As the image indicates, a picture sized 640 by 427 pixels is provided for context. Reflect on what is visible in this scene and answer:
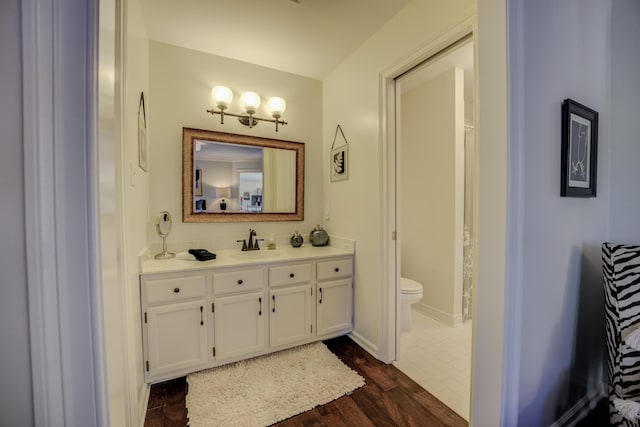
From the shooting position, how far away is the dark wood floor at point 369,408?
4.72ft

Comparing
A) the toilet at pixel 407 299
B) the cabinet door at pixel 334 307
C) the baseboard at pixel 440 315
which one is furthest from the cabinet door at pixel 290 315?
the baseboard at pixel 440 315

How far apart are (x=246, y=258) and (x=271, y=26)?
5.98 ft

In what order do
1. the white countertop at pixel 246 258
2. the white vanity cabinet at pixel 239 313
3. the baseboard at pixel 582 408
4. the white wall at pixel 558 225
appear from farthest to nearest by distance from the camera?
the white vanity cabinet at pixel 239 313
the white countertop at pixel 246 258
the baseboard at pixel 582 408
the white wall at pixel 558 225

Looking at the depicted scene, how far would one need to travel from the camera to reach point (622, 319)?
1.23 metres

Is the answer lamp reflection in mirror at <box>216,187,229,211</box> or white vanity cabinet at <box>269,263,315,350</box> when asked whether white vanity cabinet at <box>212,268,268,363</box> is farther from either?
lamp reflection in mirror at <box>216,187,229,211</box>

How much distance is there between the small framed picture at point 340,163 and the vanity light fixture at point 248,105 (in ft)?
2.03

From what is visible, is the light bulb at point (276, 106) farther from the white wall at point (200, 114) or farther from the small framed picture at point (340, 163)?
the small framed picture at point (340, 163)

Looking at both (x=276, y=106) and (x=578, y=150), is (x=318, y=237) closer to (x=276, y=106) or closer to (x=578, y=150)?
(x=276, y=106)

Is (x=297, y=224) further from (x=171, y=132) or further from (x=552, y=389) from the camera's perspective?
(x=552, y=389)

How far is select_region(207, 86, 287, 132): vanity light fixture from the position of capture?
7.32 ft

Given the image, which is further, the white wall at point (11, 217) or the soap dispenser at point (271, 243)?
the soap dispenser at point (271, 243)

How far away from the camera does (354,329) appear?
7.77 ft

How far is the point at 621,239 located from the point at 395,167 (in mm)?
1424

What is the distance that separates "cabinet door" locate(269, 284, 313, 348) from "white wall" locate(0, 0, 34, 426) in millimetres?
1550
